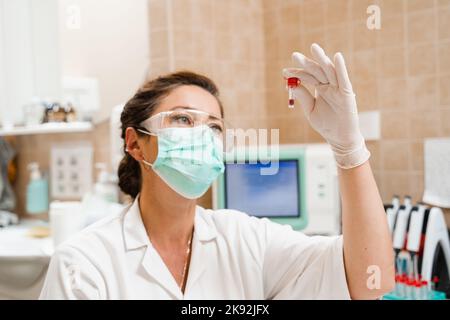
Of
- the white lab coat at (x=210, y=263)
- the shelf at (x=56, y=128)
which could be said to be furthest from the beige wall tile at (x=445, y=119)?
the shelf at (x=56, y=128)

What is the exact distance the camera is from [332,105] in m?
0.58

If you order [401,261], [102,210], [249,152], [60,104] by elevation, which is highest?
[60,104]

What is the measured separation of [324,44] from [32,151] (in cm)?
130

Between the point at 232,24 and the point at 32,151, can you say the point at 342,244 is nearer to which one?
the point at 232,24

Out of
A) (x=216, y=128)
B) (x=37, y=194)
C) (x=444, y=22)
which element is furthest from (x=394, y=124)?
(x=37, y=194)

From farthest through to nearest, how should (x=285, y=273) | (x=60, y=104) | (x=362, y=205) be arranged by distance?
(x=60, y=104) < (x=285, y=273) < (x=362, y=205)

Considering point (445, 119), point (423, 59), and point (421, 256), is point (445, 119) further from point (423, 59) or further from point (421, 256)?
point (421, 256)

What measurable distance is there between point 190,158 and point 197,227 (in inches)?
5.5

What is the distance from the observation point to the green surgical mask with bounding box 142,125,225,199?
1.97 feet

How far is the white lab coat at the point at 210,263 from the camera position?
0.62 meters

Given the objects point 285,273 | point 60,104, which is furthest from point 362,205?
point 60,104

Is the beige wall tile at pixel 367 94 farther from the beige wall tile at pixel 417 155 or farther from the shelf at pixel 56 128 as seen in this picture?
the shelf at pixel 56 128

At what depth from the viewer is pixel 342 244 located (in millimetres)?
649

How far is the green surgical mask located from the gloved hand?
0.13 metres
